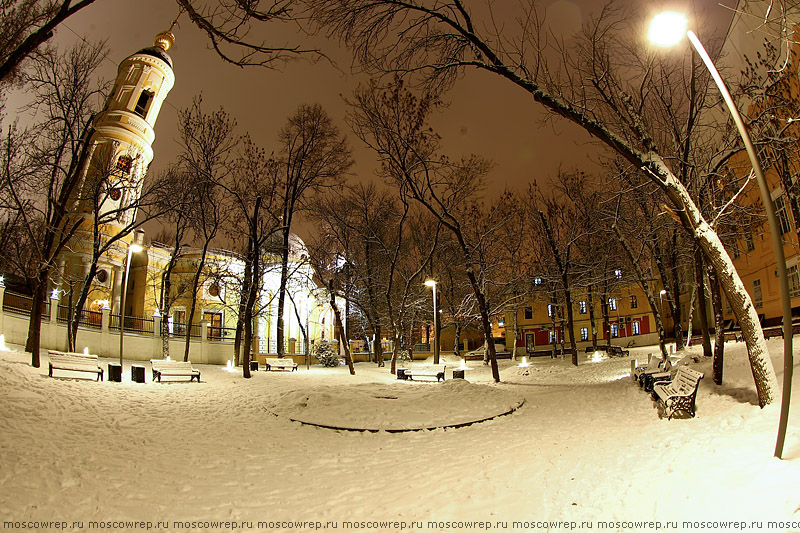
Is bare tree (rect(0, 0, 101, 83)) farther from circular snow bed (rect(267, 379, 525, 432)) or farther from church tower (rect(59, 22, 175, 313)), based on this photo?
church tower (rect(59, 22, 175, 313))

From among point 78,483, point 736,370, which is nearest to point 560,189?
point 736,370

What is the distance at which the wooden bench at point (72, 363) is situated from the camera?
13.0 m

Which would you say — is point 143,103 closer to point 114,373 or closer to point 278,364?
point 278,364

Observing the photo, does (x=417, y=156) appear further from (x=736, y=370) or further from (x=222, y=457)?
(x=222, y=457)

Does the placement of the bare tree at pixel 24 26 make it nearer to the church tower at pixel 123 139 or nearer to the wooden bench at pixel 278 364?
the wooden bench at pixel 278 364

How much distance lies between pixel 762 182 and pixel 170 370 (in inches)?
697

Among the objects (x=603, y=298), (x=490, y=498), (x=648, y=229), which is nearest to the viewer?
(x=490, y=498)

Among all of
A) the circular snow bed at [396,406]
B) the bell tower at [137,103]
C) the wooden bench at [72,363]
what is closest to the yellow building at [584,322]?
the circular snow bed at [396,406]

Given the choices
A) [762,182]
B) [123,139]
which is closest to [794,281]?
[762,182]

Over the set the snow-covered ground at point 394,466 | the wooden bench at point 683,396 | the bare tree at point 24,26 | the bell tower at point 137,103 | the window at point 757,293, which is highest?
the bell tower at point 137,103

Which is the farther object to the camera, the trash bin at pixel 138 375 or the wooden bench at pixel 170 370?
the wooden bench at pixel 170 370

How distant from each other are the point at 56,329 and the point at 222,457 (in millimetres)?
17913

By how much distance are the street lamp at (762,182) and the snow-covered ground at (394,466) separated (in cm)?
62

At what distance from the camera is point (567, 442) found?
291 inches
